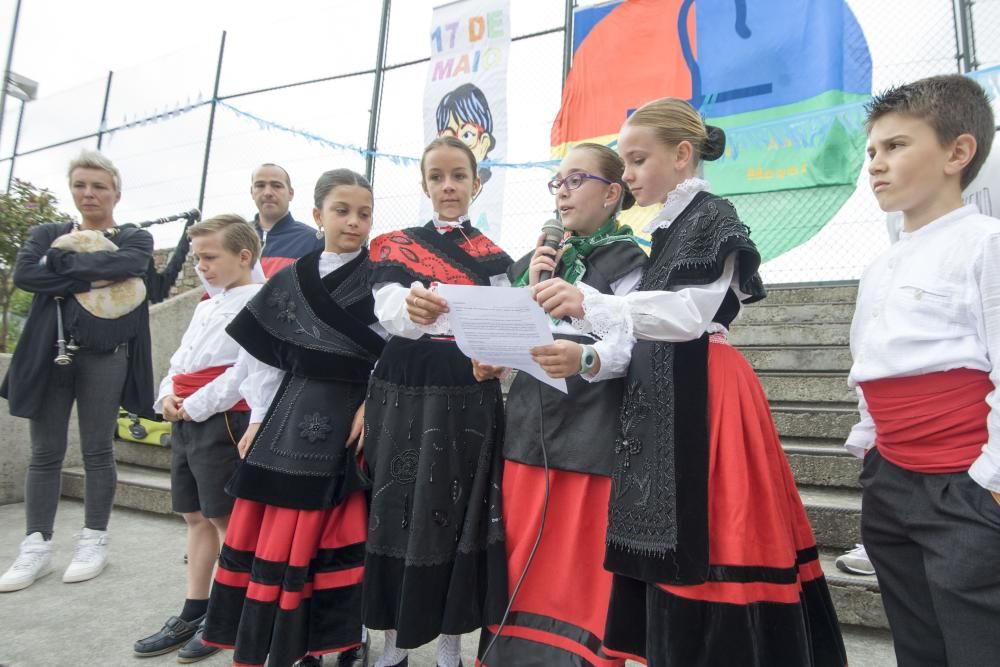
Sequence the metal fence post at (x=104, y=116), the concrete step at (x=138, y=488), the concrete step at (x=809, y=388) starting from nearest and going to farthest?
the concrete step at (x=809, y=388) < the concrete step at (x=138, y=488) < the metal fence post at (x=104, y=116)

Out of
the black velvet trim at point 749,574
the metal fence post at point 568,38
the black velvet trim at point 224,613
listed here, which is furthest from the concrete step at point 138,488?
the metal fence post at point 568,38

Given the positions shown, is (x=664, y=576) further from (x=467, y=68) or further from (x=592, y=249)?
(x=467, y=68)

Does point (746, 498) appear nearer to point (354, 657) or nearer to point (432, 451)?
point (432, 451)

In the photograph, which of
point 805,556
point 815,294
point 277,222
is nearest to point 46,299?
point 277,222

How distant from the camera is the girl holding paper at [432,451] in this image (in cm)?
168

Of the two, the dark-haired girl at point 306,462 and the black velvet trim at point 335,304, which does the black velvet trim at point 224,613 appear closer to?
the dark-haired girl at point 306,462

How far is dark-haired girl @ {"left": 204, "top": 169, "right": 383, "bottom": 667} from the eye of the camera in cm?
190

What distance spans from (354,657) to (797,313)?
3890 mm

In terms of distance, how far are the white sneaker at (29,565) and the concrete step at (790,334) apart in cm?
435

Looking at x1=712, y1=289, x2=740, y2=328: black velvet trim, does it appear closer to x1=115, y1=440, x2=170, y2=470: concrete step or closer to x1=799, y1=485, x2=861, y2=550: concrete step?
x1=799, y1=485, x2=861, y2=550: concrete step

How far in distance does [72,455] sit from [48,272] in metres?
2.44

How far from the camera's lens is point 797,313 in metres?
4.50

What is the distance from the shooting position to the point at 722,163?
5.54 metres

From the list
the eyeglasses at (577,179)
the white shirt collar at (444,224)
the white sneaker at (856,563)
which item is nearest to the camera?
the eyeglasses at (577,179)
